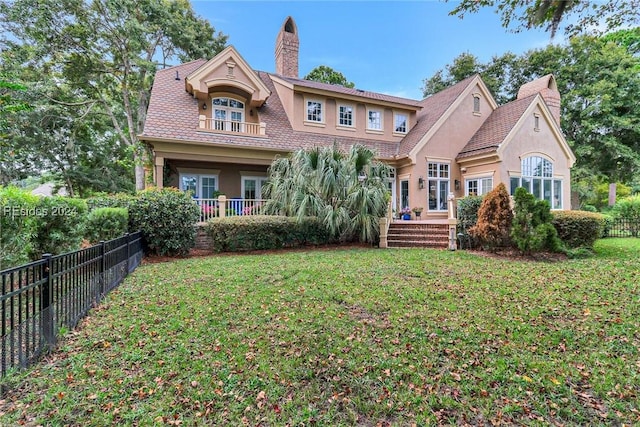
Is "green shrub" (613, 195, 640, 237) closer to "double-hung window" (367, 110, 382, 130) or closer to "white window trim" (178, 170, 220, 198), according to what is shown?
"double-hung window" (367, 110, 382, 130)

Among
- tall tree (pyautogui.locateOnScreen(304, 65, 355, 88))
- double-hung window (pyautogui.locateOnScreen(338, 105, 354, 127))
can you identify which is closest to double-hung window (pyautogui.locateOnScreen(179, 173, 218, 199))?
double-hung window (pyautogui.locateOnScreen(338, 105, 354, 127))

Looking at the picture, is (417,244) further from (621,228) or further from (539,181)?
(621,228)

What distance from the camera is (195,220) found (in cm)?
965

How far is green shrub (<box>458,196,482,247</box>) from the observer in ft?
34.0

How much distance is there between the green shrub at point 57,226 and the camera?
16.1 feet

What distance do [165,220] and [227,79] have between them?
7.78m

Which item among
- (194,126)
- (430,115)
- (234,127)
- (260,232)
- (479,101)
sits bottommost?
(260,232)

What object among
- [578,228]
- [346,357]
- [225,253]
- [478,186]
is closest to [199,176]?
[225,253]

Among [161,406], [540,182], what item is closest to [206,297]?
[161,406]

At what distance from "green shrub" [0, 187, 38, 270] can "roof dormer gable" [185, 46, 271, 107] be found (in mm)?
10144

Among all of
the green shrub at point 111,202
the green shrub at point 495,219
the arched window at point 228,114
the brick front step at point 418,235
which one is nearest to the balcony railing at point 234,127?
the arched window at point 228,114

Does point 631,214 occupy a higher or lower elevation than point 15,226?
higher

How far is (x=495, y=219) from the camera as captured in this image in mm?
9211

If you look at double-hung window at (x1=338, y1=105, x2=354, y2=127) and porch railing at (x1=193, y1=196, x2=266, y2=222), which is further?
double-hung window at (x1=338, y1=105, x2=354, y2=127)
